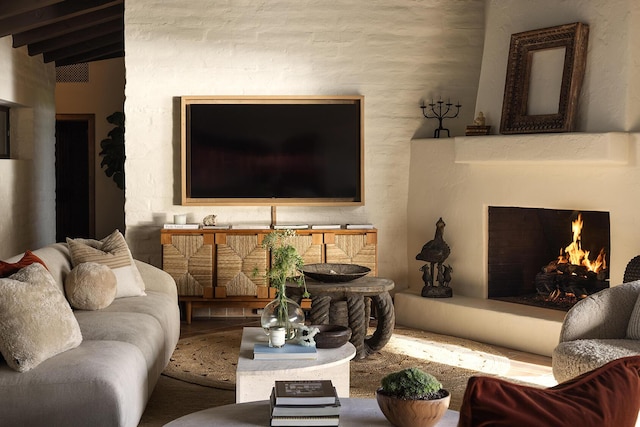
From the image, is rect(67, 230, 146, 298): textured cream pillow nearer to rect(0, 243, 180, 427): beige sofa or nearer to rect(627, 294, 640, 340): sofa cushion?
rect(0, 243, 180, 427): beige sofa

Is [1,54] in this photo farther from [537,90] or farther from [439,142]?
[537,90]

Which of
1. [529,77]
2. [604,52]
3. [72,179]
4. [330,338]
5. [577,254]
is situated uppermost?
[604,52]

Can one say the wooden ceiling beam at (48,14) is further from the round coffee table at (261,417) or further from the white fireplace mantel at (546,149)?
the round coffee table at (261,417)

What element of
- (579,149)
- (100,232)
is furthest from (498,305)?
(100,232)

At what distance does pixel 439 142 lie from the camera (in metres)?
7.44

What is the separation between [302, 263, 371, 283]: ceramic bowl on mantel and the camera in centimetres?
581

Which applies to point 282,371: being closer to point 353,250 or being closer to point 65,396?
point 65,396

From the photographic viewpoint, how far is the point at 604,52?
6.14m

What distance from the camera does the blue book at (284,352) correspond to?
423 centimetres

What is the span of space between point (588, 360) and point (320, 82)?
4.04m

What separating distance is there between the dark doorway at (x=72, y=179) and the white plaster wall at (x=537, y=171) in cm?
614

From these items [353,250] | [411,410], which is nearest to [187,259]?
[353,250]

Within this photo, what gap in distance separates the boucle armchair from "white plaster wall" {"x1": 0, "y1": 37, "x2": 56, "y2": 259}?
5854mm

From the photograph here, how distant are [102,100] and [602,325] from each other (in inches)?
329
